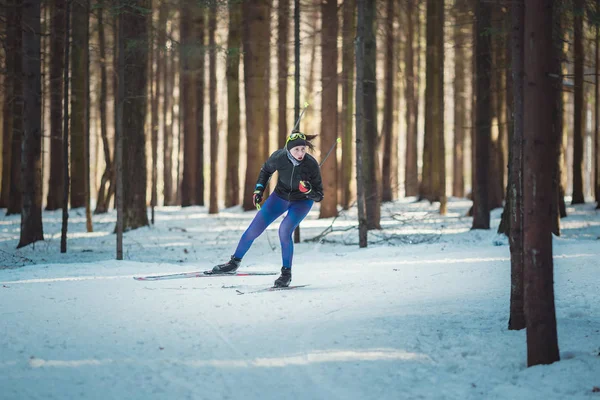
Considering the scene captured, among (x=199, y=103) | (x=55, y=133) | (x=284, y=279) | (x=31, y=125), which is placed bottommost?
(x=284, y=279)

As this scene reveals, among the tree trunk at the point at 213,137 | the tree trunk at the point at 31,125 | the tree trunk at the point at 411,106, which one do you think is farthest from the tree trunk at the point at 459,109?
the tree trunk at the point at 31,125

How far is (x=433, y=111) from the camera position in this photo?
2494cm

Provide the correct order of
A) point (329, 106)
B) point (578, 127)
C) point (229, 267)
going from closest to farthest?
point (229, 267) → point (329, 106) → point (578, 127)

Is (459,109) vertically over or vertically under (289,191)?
over

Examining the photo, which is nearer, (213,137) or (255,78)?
(255,78)

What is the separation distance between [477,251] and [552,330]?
7586mm

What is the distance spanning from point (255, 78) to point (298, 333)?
17.2 m

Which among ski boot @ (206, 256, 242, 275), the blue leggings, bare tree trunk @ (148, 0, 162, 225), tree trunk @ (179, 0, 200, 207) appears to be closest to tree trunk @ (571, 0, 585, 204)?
bare tree trunk @ (148, 0, 162, 225)

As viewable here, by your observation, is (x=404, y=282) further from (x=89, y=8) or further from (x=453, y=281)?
(x=89, y=8)

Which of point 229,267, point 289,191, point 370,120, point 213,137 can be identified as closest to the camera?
point 289,191

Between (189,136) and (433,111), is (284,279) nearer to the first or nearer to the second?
(433,111)

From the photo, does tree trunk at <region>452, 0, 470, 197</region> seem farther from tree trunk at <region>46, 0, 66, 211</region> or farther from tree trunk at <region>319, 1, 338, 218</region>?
tree trunk at <region>46, 0, 66, 211</region>

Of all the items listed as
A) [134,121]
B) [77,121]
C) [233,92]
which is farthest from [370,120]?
[77,121]

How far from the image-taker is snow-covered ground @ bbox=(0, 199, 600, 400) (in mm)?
4691
